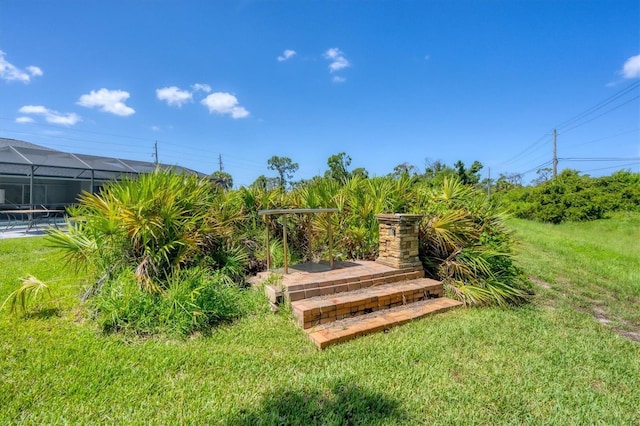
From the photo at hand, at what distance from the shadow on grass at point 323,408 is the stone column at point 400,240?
274cm

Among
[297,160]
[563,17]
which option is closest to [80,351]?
[563,17]

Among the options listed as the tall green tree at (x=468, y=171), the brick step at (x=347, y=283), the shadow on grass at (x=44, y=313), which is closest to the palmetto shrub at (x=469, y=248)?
the brick step at (x=347, y=283)

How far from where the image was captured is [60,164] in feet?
50.2

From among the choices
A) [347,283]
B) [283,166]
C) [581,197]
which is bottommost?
[347,283]

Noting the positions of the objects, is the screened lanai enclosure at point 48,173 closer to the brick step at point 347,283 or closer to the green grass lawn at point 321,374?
the brick step at point 347,283

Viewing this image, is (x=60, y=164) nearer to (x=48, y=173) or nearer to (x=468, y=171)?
(x=48, y=173)

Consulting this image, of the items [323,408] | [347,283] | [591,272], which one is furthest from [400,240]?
[591,272]

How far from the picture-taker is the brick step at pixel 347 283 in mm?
3943

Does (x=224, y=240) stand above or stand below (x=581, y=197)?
below

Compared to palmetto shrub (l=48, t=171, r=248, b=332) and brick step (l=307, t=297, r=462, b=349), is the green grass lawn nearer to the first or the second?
brick step (l=307, t=297, r=462, b=349)

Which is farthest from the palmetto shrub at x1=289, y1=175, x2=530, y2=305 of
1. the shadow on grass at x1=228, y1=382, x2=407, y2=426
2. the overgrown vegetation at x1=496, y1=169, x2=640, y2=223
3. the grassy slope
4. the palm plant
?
the overgrown vegetation at x1=496, y1=169, x2=640, y2=223

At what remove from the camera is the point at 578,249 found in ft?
31.0

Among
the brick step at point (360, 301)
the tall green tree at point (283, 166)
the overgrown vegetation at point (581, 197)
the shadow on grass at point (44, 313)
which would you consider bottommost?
the shadow on grass at point (44, 313)

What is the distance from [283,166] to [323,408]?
38.6 meters
